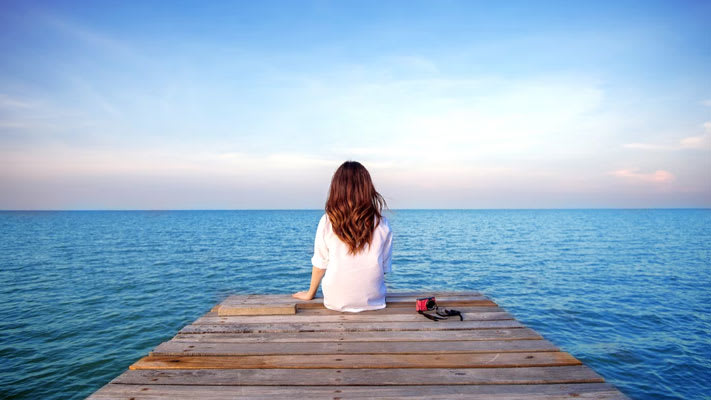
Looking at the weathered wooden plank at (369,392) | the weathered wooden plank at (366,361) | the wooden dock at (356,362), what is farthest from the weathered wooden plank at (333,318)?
the weathered wooden plank at (369,392)

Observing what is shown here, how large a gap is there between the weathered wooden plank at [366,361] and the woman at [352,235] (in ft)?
3.83

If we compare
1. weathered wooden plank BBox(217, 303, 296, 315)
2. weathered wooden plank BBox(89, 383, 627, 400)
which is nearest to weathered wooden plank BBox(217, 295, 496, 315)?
weathered wooden plank BBox(217, 303, 296, 315)

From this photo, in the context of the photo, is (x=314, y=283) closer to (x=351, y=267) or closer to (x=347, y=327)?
(x=351, y=267)

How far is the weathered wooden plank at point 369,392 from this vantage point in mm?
2752

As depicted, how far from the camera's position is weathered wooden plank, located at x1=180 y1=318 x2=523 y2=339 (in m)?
4.23

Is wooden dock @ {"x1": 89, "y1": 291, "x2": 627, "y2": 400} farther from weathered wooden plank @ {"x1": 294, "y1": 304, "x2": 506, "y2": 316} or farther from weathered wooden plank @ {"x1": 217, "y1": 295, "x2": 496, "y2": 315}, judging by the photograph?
weathered wooden plank @ {"x1": 217, "y1": 295, "x2": 496, "y2": 315}

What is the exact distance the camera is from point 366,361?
11.1 ft

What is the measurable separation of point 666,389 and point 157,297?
54.6 ft

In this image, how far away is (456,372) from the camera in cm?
316

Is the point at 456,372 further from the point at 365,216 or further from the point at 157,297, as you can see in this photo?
the point at 157,297

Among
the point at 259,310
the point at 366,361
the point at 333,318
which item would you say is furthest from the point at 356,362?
the point at 259,310

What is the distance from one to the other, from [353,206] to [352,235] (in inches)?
13.9

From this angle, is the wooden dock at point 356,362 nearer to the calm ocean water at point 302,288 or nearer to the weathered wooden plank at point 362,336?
the weathered wooden plank at point 362,336

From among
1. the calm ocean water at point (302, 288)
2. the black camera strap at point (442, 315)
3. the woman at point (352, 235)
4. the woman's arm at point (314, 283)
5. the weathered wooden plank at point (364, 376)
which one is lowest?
the calm ocean water at point (302, 288)
